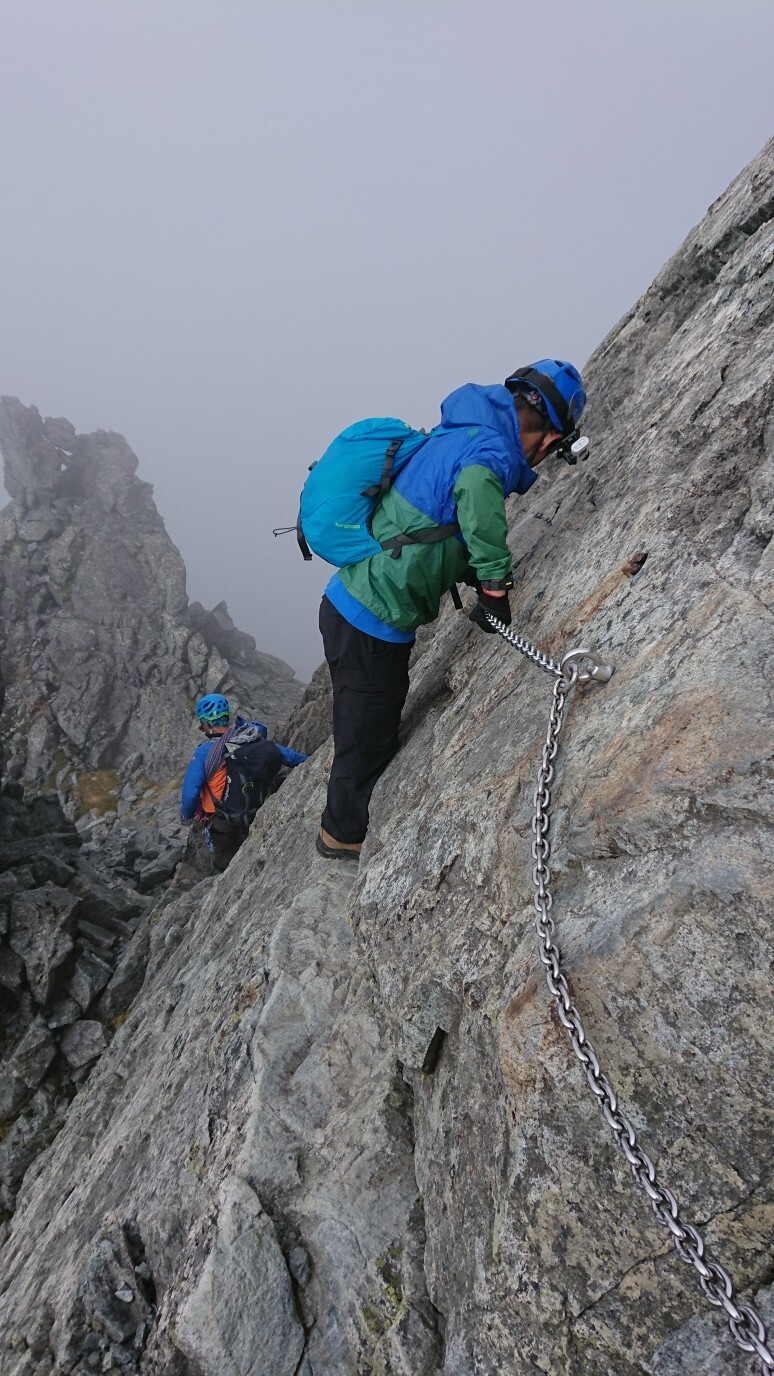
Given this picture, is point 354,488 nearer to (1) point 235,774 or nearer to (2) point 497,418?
(2) point 497,418

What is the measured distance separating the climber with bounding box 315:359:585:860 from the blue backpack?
137 millimetres

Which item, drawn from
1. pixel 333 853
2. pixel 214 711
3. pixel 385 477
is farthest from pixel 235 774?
pixel 385 477

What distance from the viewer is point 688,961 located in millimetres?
3678

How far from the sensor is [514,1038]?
14.0ft

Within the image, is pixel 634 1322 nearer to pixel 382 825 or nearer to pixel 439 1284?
pixel 439 1284

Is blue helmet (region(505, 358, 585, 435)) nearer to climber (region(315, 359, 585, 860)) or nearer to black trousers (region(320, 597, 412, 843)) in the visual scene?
climber (region(315, 359, 585, 860))

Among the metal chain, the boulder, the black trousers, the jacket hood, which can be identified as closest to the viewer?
the metal chain

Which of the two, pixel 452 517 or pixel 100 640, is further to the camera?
pixel 100 640

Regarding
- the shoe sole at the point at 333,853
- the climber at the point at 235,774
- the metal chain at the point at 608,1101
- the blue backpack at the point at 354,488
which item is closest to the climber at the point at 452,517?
the blue backpack at the point at 354,488

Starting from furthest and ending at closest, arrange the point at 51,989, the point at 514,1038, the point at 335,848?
the point at 51,989 → the point at 335,848 → the point at 514,1038

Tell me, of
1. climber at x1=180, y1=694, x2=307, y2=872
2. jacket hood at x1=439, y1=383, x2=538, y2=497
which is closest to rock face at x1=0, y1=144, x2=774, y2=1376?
jacket hood at x1=439, y1=383, x2=538, y2=497

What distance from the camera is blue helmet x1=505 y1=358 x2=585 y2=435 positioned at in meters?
7.07

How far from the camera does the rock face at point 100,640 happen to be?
53.3m

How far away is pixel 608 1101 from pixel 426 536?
5.31 m
